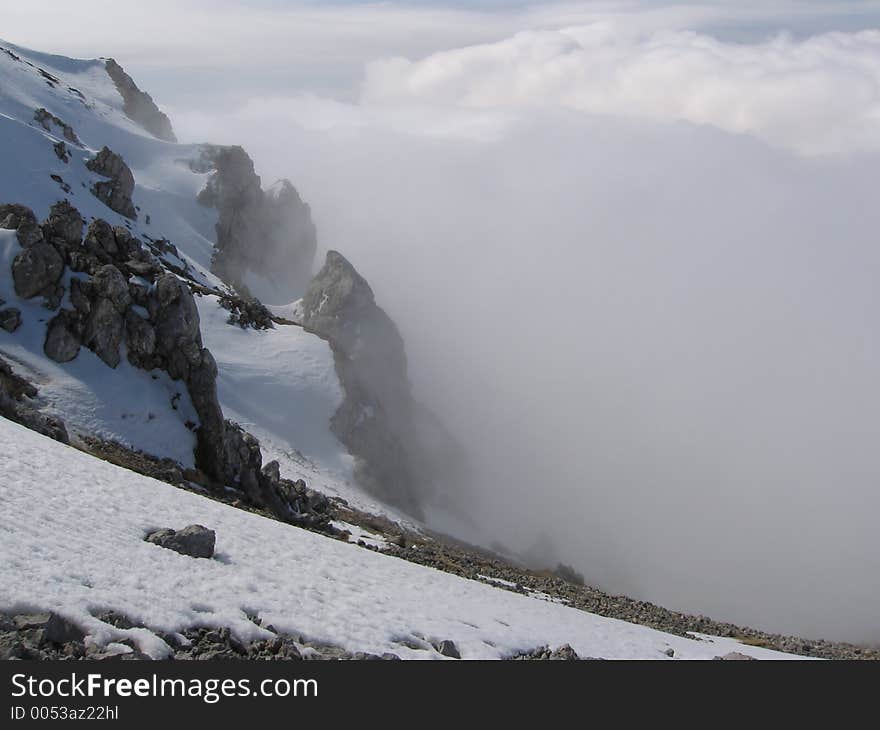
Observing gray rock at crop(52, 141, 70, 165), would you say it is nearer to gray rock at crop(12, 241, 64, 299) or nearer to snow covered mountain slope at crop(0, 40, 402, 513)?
snow covered mountain slope at crop(0, 40, 402, 513)

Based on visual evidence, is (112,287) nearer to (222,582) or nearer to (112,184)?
(222,582)

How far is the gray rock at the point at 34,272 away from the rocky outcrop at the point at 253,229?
267 feet

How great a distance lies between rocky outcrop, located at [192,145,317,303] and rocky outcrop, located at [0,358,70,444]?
87771mm

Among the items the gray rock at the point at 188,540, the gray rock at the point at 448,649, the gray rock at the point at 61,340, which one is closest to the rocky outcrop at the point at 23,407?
the gray rock at the point at 61,340

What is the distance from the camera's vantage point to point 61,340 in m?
41.6

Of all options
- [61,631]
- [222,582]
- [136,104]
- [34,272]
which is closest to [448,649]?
[222,582]

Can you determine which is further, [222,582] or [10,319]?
[10,319]

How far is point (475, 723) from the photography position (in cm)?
1586

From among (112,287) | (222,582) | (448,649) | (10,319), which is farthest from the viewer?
(112,287)

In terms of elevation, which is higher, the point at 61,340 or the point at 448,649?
the point at 61,340

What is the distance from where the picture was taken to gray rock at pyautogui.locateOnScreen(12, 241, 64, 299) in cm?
4266

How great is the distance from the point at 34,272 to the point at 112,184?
2205 inches

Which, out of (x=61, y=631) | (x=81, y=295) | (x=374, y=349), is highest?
(x=374, y=349)

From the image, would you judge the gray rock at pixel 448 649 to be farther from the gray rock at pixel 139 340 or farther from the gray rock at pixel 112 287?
the gray rock at pixel 112 287
